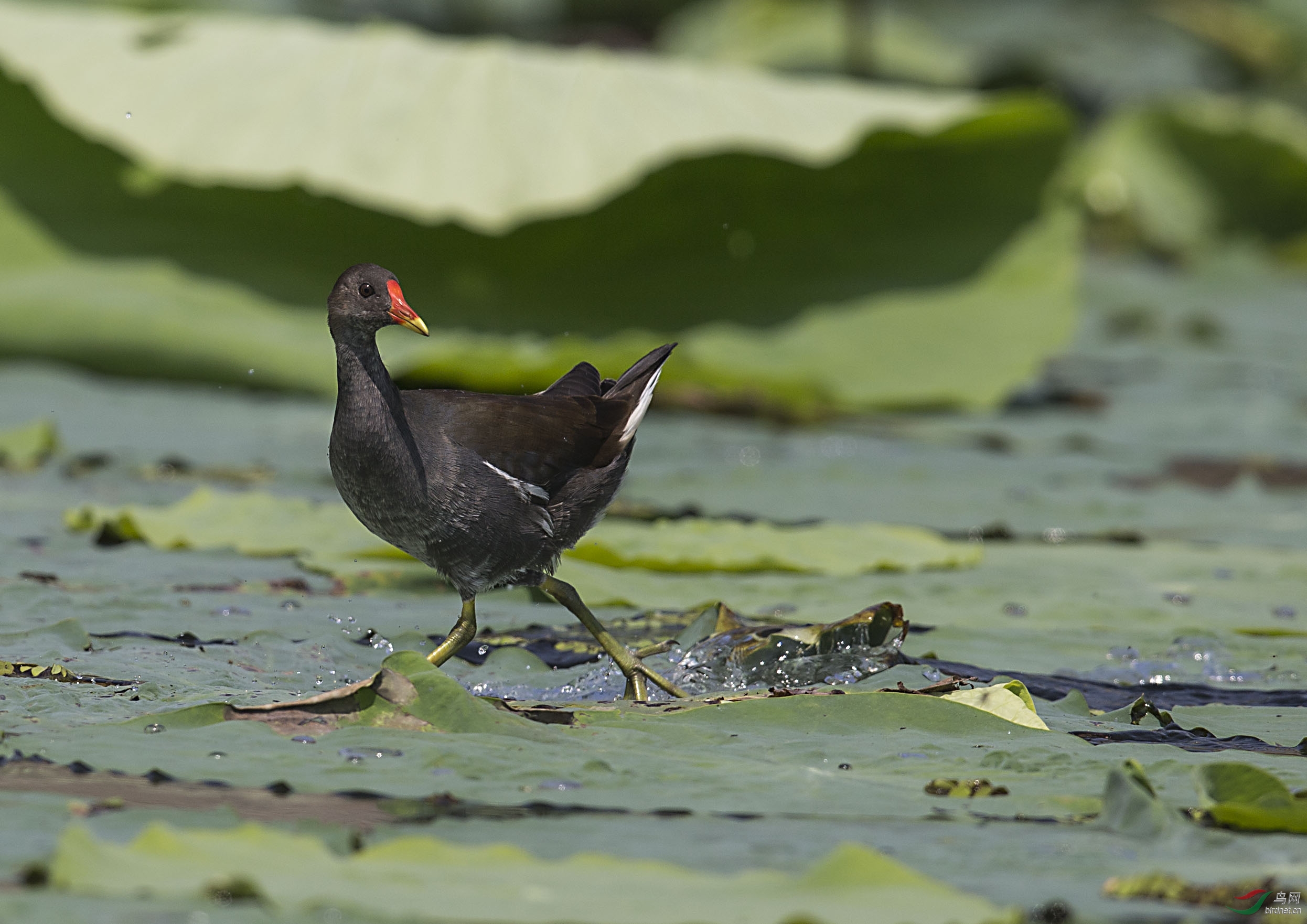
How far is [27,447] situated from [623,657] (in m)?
2.10

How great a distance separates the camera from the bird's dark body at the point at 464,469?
224 cm

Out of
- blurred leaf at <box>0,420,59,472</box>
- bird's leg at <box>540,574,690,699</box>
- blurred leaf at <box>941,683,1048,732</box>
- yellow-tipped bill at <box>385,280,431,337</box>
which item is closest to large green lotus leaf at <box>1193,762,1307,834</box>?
blurred leaf at <box>941,683,1048,732</box>

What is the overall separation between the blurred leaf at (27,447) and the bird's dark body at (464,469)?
1.77 metres

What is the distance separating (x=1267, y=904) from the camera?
A: 1.37 meters

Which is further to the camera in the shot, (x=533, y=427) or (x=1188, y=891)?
(x=533, y=427)

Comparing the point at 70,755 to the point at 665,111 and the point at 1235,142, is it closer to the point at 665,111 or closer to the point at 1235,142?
the point at 665,111

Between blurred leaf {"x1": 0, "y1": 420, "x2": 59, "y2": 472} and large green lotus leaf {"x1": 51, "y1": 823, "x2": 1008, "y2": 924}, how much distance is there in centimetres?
263

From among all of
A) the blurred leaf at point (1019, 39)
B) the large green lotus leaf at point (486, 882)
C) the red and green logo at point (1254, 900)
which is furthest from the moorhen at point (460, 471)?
the blurred leaf at point (1019, 39)

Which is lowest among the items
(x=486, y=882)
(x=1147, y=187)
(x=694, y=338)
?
(x=486, y=882)

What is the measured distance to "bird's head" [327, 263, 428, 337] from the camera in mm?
2262

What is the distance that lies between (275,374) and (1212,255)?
6.17m

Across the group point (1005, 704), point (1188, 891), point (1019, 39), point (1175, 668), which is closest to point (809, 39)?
point (1019, 39)

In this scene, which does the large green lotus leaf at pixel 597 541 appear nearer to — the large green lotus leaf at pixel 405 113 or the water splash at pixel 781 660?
the water splash at pixel 781 660

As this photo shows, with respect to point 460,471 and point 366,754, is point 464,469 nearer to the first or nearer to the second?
point 460,471
